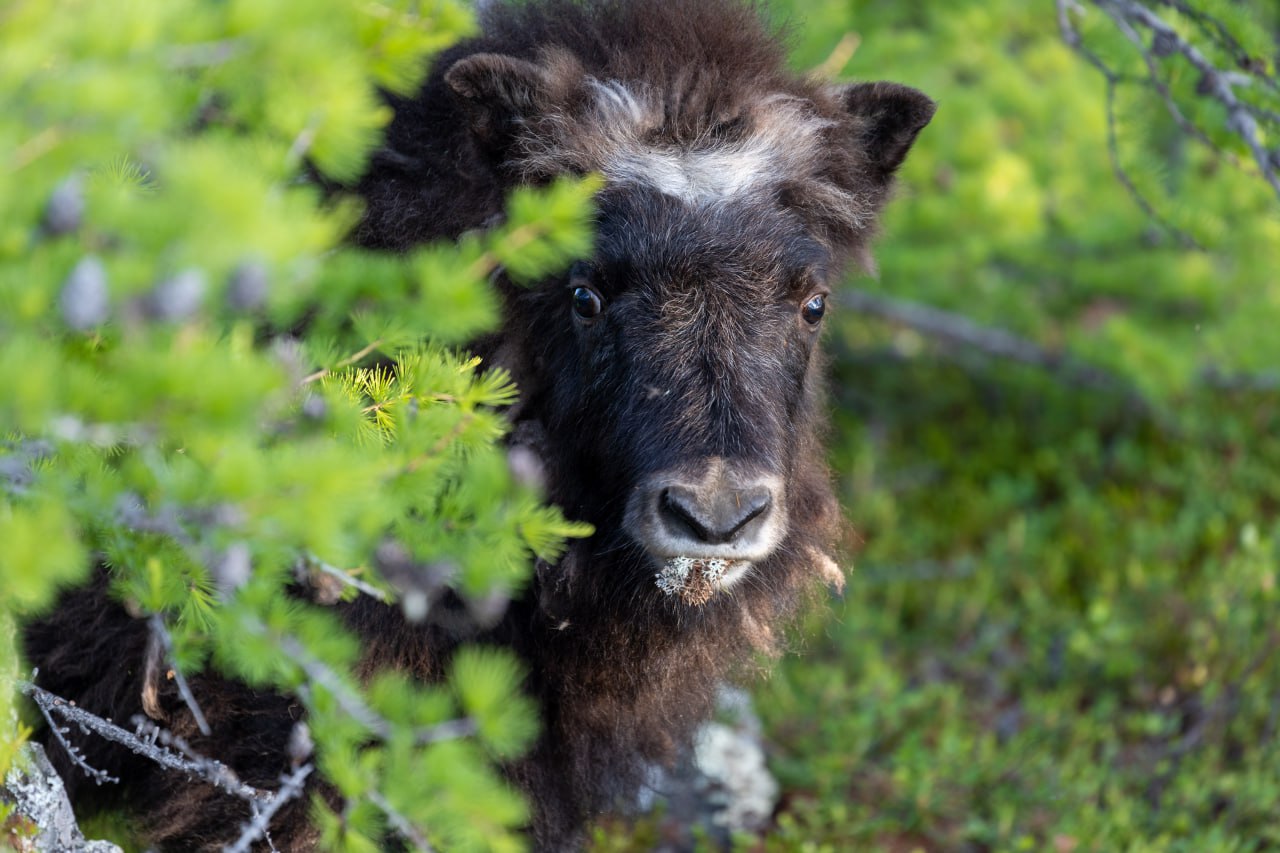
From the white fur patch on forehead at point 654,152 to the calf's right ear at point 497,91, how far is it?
8 centimetres

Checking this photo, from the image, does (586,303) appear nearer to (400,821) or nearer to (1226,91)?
(400,821)

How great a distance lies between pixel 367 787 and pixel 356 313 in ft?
2.92

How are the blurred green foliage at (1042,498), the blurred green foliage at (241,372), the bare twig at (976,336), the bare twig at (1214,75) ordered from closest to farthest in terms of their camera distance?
the blurred green foliage at (241,372)
the bare twig at (1214,75)
the blurred green foliage at (1042,498)
the bare twig at (976,336)

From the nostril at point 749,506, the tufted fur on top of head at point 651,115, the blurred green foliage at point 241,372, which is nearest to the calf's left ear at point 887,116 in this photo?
the tufted fur on top of head at point 651,115

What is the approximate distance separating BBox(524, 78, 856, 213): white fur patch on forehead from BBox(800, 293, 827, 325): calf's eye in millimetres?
383

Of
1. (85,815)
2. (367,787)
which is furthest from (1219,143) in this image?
(85,815)

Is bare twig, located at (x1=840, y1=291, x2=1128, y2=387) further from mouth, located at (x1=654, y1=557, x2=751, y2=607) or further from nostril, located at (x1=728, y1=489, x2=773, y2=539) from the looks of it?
nostril, located at (x1=728, y1=489, x2=773, y2=539)

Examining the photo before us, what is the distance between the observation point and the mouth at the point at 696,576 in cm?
329

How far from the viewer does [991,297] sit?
7.91m

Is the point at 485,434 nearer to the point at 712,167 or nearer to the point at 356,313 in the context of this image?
the point at 356,313

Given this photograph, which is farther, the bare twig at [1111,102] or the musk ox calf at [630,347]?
the bare twig at [1111,102]

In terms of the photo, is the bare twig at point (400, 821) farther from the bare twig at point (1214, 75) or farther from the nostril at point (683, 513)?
the bare twig at point (1214, 75)

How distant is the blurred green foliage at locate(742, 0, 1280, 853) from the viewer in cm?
520

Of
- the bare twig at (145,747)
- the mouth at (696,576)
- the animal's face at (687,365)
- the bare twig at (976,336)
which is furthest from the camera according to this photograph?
the bare twig at (976,336)
